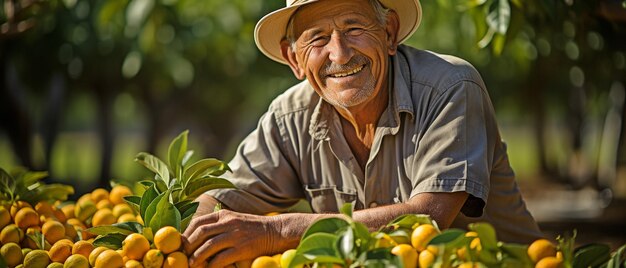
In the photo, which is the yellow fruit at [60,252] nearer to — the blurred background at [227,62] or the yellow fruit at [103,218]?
the yellow fruit at [103,218]

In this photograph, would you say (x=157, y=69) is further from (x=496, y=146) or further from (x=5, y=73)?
(x=496, y=146)

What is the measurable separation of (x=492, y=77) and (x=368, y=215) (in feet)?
30.1

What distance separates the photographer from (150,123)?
12531 millimetres

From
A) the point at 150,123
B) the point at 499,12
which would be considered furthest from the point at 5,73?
the point at 499,12

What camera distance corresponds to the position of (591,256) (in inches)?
90.3

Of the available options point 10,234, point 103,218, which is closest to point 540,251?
point 103,218

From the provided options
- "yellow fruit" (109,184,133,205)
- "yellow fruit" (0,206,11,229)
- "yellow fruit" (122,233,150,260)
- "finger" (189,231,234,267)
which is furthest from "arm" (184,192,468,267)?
"yellow fruit" (109,184,133,205)

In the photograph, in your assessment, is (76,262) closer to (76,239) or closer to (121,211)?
(76,239)

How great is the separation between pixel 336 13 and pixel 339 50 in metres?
0.12

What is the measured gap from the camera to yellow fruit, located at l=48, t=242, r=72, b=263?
102 inches

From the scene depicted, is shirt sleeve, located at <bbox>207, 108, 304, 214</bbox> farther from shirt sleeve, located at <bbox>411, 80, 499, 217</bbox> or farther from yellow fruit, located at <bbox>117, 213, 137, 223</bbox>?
shirt sleeve, located at <bbox>411, 80, 499, 217</bbox>

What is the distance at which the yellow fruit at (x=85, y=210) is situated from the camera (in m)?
3.25

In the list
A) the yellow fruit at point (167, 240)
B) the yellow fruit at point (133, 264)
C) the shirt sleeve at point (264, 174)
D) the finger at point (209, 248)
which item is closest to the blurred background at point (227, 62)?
the shirt sleeve at point (264, 174)

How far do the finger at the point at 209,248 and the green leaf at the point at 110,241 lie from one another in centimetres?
25
